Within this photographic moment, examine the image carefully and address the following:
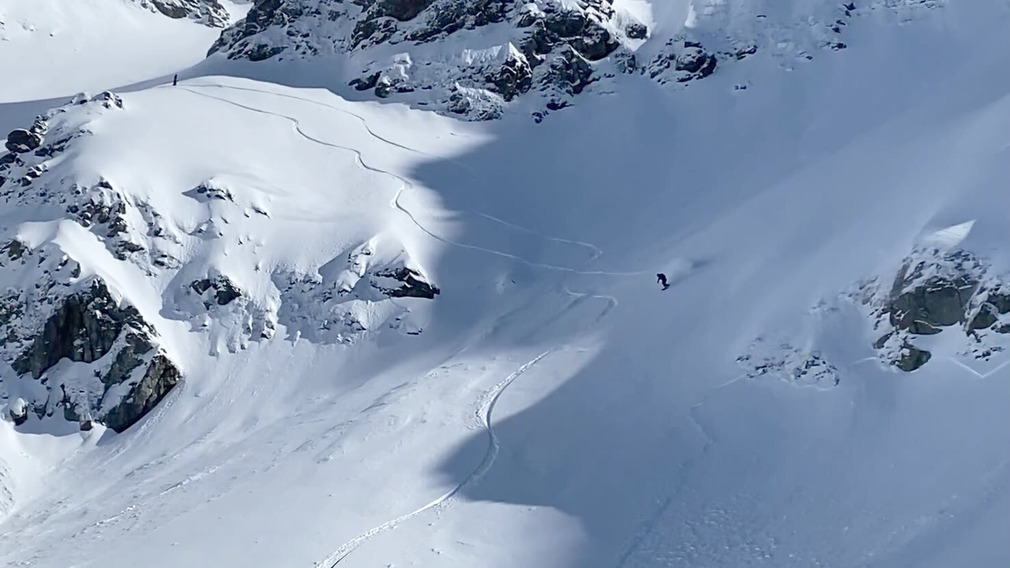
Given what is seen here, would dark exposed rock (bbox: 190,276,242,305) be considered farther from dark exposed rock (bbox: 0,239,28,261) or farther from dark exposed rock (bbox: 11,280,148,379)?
dark exposed rock (bbox: 0,239,28,261)

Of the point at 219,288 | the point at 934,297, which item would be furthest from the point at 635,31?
the point at 934,297

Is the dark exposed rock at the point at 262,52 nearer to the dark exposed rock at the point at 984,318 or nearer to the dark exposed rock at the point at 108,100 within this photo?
the dark exposed rock at the point at 108,100

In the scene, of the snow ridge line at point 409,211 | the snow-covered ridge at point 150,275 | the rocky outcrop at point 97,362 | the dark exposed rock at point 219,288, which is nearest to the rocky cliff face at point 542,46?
the snow ridge line at point 409,211

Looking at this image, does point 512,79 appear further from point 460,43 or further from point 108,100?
point 108,100

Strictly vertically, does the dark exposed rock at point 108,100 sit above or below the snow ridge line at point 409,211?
above

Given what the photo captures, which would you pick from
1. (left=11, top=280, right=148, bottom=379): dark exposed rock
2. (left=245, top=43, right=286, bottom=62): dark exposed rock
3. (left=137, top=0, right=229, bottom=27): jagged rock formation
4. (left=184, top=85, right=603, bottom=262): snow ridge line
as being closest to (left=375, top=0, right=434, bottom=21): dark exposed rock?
(left=245, top=43, right=286, bottom=62): dark exposed rock

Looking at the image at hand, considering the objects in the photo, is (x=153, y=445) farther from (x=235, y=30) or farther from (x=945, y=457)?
(x=235, y=30)

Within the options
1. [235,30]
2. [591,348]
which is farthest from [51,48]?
[591,348]
